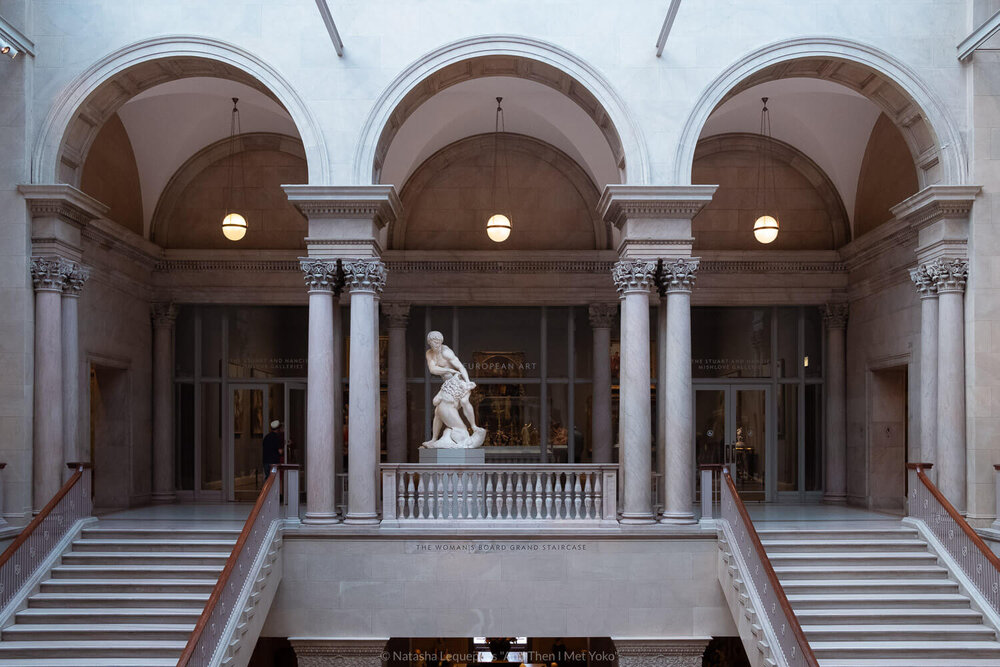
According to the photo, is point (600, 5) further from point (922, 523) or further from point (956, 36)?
point (922, 523)

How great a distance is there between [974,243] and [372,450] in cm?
885

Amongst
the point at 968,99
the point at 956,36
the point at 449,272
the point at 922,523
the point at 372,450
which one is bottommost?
the point at 922,523

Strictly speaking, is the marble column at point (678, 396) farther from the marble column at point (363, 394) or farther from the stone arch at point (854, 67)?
the marble column at point (363, 394)

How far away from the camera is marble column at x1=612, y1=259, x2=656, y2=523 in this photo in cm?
1398

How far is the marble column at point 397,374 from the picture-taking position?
63.0 feet

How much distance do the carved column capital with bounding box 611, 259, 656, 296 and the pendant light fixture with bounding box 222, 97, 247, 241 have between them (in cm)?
670

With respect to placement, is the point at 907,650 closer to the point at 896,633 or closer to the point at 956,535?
the point at 896,633

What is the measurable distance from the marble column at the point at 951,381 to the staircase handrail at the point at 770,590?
3074mm

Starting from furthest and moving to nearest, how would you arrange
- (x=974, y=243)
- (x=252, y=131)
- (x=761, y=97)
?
(x=252, y=131) < (x=761, y=97) < (x=974, y=243)

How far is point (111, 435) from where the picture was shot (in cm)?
1819

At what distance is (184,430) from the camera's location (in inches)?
778

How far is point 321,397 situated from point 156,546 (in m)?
2.97

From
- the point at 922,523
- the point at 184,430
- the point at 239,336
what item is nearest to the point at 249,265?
the point at 239,336

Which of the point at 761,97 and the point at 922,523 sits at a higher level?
the point at 761,97
